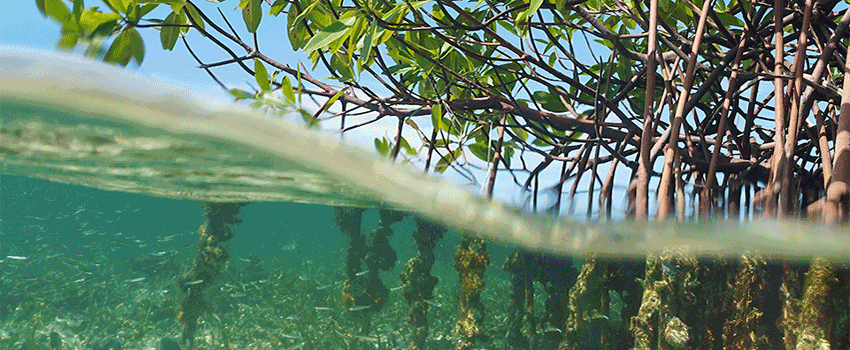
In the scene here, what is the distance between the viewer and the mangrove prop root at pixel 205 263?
10.0 ft

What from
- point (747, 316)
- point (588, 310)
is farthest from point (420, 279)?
point (747, 316)

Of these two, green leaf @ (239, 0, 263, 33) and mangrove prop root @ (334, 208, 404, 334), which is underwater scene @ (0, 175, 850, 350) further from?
green leaf @ (239, 0, 263, 33)

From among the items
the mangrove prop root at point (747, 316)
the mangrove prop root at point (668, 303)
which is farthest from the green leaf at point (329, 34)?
the mangrove prop root at point (747, 316)

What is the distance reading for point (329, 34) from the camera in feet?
6.06

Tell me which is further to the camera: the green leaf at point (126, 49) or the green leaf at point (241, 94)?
the green leaf at point (241, 94)

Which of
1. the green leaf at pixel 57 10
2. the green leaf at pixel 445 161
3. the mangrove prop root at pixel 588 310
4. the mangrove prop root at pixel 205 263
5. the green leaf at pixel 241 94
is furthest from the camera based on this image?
the green leaf at pixel 445 161

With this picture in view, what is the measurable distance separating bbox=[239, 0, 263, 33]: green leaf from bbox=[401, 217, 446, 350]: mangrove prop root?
120 cm

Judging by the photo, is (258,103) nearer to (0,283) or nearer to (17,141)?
(17,141)

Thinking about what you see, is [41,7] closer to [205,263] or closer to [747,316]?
[205,263]

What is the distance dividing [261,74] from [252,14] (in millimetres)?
282

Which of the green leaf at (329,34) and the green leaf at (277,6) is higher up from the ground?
the green leaf at (277,6)

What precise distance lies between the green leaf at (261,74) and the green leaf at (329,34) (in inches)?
10.9

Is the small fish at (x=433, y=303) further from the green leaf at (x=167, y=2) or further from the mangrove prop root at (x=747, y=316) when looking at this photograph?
the green leaf at (x=167, y=2)

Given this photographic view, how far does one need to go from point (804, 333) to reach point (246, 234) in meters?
2.82
